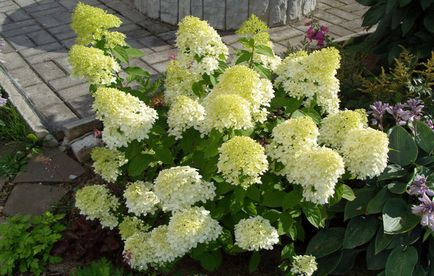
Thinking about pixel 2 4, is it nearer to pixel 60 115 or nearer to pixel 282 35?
pixel 60 115

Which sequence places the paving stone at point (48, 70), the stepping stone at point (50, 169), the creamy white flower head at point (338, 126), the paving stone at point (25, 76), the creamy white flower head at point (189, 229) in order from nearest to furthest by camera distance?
the creamy white flower head at point (189, 229)
the creamy white flower head at point (338, 126)
the stepping stone at point (50, 169)
the paving stone at point (25, 76)
the paving stone at point (48, 70)

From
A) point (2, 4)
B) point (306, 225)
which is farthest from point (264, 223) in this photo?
point (2, 4)

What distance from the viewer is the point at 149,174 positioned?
2.71 m

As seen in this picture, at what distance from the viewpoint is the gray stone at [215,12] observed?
5390mm

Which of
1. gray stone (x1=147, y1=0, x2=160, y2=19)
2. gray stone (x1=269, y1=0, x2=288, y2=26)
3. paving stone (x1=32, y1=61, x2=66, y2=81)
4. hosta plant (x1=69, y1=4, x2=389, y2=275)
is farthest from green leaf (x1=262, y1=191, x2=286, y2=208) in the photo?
gray stone (x1=147, y1=0, x2=160, y2=19)

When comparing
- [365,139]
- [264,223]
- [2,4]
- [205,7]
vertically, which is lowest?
[2,4]

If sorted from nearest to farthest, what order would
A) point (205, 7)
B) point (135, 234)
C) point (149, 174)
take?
point (135, 234)
point (149, 174)
point (205, 7)

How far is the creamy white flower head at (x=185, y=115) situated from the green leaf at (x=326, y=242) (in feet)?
3.00

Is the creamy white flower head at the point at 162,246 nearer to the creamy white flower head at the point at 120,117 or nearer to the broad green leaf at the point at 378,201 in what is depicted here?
the creamy white flower head at the point at 120,117

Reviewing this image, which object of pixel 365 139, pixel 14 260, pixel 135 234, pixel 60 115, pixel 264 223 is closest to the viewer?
pixel 365 139

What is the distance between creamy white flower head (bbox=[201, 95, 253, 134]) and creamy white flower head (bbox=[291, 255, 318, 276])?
0.70 meters

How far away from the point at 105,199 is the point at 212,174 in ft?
2.00

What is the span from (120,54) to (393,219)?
1585mm

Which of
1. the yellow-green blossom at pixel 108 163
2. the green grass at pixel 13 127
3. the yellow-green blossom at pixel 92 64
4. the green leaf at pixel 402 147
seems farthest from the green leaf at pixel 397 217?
the green grass at pixel 13 127
